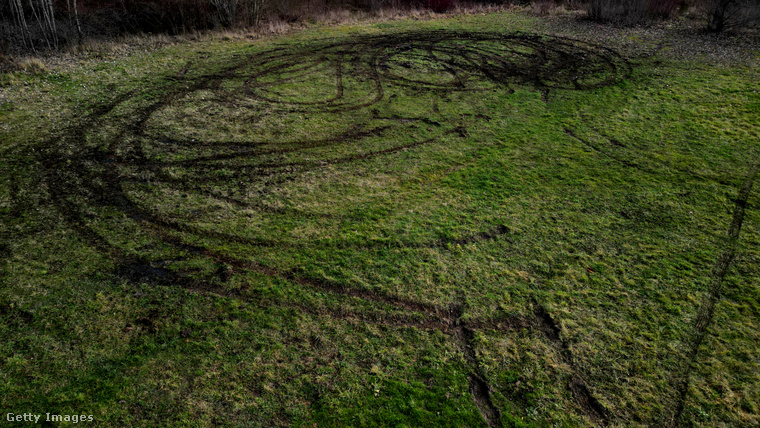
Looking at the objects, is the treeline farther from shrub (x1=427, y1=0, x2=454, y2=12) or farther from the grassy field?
shrub (x1=427, y1=0, x2=454, y2=12)

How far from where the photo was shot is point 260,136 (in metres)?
6.80

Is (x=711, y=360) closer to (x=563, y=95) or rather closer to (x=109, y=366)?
(x=109, y=366)

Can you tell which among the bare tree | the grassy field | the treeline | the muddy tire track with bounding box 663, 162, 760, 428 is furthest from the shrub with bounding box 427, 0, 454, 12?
the muddy tire track with bounding box 663, 162, 760, 428

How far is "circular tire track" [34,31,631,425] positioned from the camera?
458 centimetres

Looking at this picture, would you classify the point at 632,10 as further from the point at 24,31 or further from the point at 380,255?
the point at 24,31

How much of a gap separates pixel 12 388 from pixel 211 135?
455cm

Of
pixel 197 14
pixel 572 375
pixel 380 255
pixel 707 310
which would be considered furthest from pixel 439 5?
pixel 572 375

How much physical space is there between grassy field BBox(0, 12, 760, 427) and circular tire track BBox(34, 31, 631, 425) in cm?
5

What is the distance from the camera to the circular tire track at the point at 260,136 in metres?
4.58

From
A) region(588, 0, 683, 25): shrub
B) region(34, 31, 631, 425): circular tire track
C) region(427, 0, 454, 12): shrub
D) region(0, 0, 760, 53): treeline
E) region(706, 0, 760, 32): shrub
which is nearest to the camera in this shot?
region(34, 31, 631, 425): circular tire track

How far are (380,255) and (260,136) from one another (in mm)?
3557

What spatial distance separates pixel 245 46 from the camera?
1193 centimetres

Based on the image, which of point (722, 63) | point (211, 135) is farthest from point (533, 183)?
point (722, 63)

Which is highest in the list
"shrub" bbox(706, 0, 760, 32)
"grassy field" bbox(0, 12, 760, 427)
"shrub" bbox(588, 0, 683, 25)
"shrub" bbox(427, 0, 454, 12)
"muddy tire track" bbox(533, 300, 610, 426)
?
"shrub" bbox(427, 0, 454, 12)
